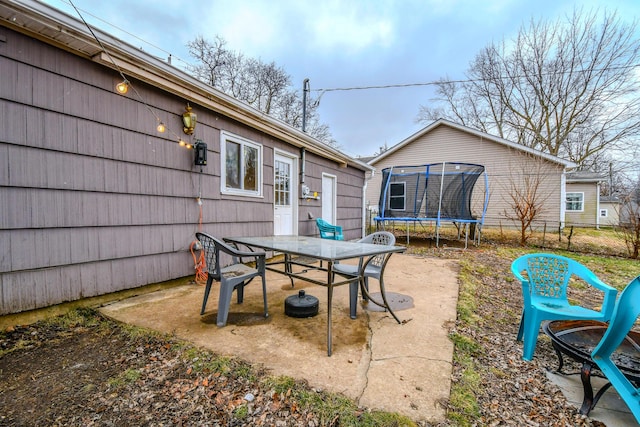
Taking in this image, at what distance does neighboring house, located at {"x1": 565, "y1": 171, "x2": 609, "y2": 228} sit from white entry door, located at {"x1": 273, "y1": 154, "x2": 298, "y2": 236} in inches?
602

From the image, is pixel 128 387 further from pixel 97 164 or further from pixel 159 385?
pixel 97 164

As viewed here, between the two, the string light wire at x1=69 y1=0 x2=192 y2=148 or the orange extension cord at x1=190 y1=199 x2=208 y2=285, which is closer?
the string light wire at x1=69 y1=0 x2=192 y2=148

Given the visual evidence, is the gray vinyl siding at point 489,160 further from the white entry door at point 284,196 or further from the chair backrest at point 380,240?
the chair backrest at point 380,240

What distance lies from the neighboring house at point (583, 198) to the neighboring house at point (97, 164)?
16.9 meters

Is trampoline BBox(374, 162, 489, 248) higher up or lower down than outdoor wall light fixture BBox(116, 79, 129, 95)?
lower down

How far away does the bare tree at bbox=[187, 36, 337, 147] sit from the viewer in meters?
12.2

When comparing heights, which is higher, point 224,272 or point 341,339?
point 224,272

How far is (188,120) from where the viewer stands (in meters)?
3.58

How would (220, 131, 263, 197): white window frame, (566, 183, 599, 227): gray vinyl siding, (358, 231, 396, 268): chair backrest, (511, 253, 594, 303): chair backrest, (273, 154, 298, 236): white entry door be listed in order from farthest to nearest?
(566, 183, 599, 227): gray vinyl siding
(273, 154, 298, 236): white entry door
(220, 131, 263, 197): white window frame
(358, 231, 396, 268): chair backrest
(511, 253, 594, 303): chair backrest

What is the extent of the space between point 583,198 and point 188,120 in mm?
18619

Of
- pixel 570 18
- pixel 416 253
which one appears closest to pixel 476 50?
pixel 570 18

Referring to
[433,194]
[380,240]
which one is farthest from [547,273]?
[433,194]

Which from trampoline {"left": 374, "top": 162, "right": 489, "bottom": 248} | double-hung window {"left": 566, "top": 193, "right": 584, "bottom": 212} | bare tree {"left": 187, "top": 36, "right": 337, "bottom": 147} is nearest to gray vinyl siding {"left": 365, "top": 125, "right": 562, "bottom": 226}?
trampoline {"left": 374, "top": 162, "right": 489, "bottom": 248}

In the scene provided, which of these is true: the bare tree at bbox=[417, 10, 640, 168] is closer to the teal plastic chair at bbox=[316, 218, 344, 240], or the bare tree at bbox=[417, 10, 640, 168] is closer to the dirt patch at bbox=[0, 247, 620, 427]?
the teal plastic chair at bbox=[316, 218, 344, 240]
